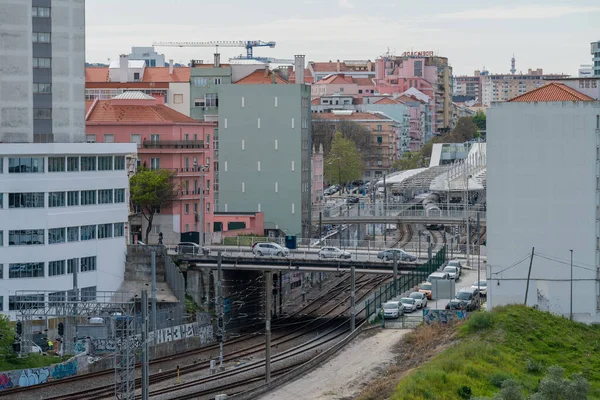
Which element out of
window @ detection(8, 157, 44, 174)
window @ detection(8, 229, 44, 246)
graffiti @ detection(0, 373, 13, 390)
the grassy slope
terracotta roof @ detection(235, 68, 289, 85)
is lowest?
graffiti @ detection(0, 373, 13, 390)

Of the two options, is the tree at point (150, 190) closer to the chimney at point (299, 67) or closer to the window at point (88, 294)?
the window at point (88, 294)

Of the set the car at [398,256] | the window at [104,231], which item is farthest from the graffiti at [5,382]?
the car at [398,256]

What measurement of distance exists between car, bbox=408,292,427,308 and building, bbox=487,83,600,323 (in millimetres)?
7537

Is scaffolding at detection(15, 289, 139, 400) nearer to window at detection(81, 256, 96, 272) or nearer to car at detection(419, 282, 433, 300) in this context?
window at detection(81, 256, 96, 272)

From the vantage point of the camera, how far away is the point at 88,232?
74.8 meters

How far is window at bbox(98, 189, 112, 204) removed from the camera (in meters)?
75.8

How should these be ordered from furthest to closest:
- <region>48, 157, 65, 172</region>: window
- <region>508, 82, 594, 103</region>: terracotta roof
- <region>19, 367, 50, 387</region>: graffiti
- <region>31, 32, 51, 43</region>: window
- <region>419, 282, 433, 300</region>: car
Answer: <region>31, 32, 51, 43</region>: window, <region>419, 282, 433, 300</region>: car, <region>48, 157, 65, 172</region>: window, <region>508, 82, 594, 103</region>: terracotta roof, <region>19, 367, 50, 387</region>: graffiti

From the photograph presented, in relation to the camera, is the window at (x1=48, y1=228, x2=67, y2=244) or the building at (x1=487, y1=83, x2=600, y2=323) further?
the window at (x1=48, y1=228, x2=67, y2=244)

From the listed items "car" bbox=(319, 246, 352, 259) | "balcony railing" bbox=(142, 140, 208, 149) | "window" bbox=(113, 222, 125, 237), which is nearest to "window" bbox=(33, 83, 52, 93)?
"window" bbox=(113, 222, 125, 237)

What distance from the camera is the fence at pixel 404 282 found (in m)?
70.5

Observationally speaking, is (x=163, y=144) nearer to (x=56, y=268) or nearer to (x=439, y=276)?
(x=56, y=268)

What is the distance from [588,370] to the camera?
53000mm

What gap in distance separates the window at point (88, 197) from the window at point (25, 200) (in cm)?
322

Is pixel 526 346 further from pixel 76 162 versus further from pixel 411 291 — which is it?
pixel 76 162
